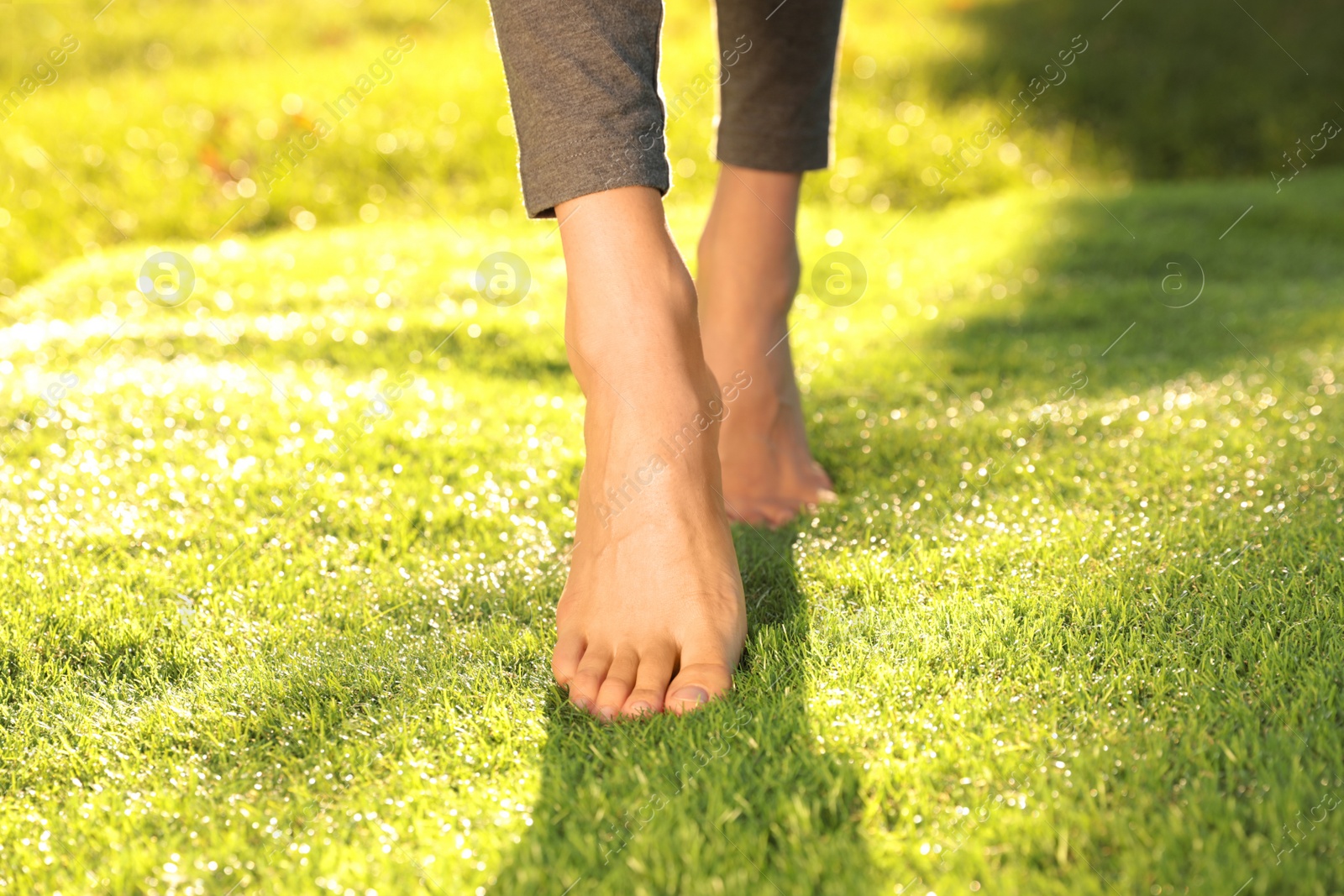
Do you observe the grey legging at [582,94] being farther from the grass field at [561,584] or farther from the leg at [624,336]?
the grass field at [561,584]

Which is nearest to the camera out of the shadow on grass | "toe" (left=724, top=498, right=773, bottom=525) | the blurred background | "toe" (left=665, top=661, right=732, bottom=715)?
the shadow on grass

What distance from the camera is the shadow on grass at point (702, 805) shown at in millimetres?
1024

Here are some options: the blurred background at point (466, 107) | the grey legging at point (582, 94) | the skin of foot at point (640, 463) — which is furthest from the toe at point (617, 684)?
the blurred background at point (466, 107)

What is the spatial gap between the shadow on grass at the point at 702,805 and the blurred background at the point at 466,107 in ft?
11.7

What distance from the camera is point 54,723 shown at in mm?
1345

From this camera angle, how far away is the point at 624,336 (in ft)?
4.74

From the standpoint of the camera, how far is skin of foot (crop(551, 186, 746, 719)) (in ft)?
4.64

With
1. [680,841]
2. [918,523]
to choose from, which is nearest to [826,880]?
[680,841]

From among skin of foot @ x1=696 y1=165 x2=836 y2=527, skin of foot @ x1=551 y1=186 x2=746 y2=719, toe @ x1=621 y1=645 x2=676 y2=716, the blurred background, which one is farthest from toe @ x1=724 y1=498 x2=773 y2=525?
the blurred background

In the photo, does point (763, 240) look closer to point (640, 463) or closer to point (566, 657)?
point (640, 463)

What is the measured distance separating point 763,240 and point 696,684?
102 cm

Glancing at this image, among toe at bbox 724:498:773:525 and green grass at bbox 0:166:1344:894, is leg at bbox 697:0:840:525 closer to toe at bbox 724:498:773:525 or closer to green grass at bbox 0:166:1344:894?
toe at bbox 724:498:773:525

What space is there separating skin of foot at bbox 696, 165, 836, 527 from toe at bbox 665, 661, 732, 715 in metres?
0.70

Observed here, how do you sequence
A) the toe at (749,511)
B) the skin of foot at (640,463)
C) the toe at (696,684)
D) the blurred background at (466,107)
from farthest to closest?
the blurred background at (466,107) < the toe at (749,511) < the skin of foot at (640,463) < the toe at (696,684)
